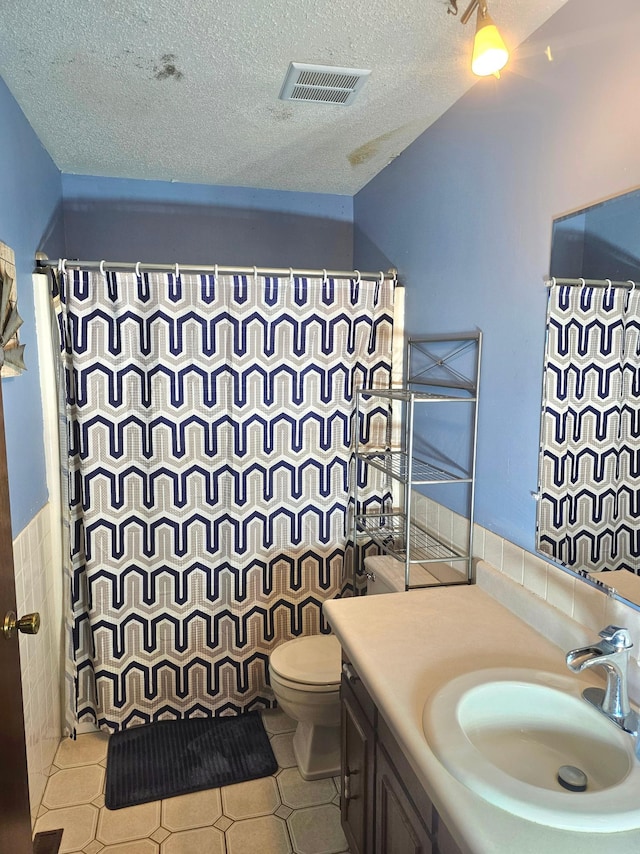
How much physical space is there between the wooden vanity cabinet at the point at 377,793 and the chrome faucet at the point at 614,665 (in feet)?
1.29

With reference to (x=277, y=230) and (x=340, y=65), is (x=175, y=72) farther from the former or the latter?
(x=277, y=230)

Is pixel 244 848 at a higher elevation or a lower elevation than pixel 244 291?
lower

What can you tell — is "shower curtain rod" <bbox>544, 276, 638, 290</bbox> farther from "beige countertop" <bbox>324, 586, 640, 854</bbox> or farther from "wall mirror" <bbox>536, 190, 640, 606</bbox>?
"beige countertop" <bbox>324, 586, 640, 854</bbox>

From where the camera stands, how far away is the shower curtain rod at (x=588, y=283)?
1.27 meters

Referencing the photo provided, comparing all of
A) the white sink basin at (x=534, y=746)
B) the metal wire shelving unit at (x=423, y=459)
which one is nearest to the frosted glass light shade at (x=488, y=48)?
the metal wire shelving unit at (x=423, y=459)

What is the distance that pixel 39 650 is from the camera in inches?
77.4

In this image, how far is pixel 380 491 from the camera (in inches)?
96.9

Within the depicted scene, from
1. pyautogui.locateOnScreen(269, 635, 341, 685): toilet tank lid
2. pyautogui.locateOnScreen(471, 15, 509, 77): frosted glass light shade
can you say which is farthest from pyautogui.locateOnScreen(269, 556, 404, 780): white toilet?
pyautogui.locateOnScreen(471, 15, 509, 77): frosted glass light shade

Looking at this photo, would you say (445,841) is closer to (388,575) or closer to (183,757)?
(388,575)

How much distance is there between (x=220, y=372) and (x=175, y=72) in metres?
0.99

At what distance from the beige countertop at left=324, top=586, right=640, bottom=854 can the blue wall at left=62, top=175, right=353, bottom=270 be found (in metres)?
1.81

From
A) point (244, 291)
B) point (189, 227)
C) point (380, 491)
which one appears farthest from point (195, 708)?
point (189, 227)

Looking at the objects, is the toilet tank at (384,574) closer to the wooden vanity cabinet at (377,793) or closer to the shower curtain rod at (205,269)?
the wooden vanity cabinet at (377,793)

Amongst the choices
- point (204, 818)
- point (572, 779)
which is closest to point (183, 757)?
point (204, 818)
